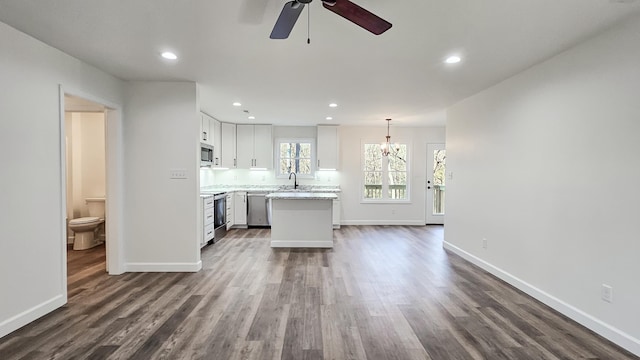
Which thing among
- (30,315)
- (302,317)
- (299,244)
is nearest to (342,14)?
(302,317)

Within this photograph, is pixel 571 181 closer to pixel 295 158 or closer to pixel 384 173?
pixel 384 173

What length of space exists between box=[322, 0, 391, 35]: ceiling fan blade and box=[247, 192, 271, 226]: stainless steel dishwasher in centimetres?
537

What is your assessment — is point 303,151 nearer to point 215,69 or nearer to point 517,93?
point 215,69

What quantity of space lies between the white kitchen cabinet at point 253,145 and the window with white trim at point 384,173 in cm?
243

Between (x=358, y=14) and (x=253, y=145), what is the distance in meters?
5.61

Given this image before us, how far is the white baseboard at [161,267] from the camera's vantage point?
3746mm

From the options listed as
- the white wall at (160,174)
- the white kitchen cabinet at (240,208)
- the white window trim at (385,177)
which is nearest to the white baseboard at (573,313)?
the white window trim at (385,177)

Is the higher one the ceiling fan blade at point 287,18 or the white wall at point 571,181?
the ceiling fan blade at point 287,18

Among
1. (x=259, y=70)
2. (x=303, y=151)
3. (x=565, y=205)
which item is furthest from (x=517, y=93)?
(x=303, y=151)

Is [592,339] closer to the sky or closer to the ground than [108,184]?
closer to the ground

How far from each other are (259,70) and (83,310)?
9.63ft

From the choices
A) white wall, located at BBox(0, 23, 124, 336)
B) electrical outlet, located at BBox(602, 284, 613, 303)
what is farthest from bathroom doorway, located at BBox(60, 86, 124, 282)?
electrical outlet, located at BBox(602, 284, 613, 303)

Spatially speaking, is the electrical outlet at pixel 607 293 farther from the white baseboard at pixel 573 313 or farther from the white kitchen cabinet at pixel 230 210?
the white kitchen cabinet at pixel 230 210

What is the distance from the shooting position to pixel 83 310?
270 centimetres
